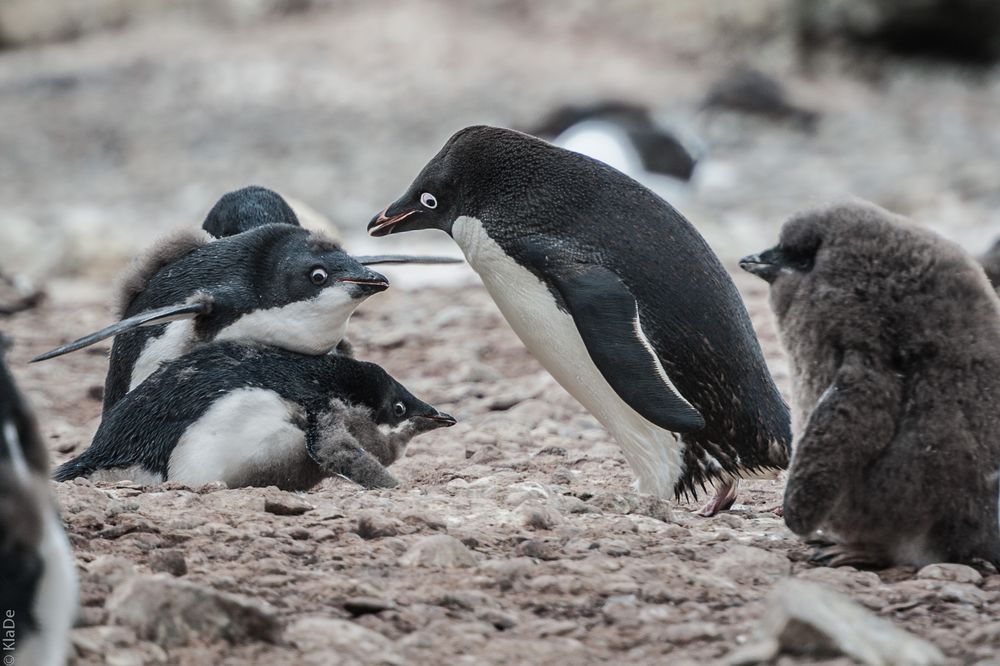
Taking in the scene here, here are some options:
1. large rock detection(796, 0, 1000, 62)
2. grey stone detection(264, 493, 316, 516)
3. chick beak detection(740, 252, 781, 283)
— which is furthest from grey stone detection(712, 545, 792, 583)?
large rock detection(796, 0, 1000, 62)

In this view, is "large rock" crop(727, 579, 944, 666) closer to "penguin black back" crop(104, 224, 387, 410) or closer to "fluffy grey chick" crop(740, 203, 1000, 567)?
"fluffy grey chick" crop(740, 203, 1000, 567)

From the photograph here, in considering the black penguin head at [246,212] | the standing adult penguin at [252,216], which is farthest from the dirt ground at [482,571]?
the black penguin head at [246,212]

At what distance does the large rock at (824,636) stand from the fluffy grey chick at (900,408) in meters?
0.67

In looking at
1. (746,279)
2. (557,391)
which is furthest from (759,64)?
(557,391)

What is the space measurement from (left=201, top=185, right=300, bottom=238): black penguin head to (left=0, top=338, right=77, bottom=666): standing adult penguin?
3203 millimetres

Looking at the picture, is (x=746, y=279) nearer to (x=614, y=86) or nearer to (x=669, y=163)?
(x=669, y=163)

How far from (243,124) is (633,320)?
44.7 ft

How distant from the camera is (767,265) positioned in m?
3.54

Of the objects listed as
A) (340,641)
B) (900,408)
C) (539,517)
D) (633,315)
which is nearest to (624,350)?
(633,315)

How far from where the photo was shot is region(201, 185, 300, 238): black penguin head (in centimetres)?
549

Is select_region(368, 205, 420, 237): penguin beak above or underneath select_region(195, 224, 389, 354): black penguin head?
above

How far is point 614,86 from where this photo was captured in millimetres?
18438

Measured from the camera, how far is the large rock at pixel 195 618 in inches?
99.0

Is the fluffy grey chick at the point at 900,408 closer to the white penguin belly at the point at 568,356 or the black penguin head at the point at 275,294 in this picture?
the white penguin belly at the point at 568,356
